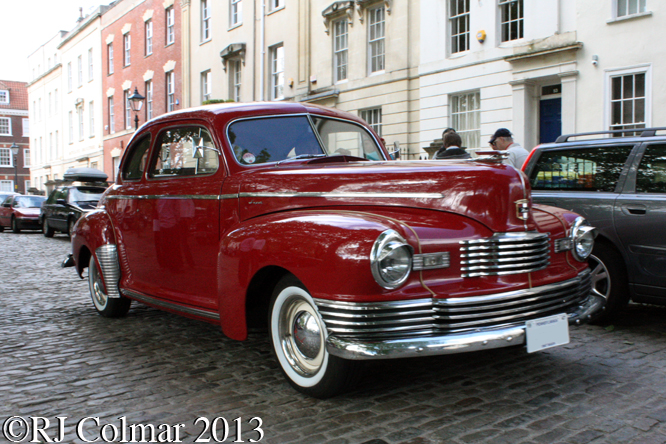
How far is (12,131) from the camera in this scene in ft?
212

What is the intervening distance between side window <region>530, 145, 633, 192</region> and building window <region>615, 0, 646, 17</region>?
7834 millimetres

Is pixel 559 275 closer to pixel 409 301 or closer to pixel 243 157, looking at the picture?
pixel 409 301

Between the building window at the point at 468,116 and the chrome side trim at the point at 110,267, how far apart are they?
10765mm

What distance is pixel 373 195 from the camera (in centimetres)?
370

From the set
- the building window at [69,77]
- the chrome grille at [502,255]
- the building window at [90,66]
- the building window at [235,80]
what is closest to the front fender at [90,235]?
the chrome grille at [502,255]

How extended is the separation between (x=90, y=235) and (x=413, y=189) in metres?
3.68

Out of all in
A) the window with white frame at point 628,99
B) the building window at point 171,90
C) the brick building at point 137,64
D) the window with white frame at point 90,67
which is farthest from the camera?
the window with white frame at point 90,67

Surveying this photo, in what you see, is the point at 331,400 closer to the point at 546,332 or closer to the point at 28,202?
the point at 546,332

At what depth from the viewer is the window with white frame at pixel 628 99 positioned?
11789 mm

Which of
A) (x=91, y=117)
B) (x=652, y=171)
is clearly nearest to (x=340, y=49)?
(x=652, y=171)

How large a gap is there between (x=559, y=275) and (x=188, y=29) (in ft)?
84.9

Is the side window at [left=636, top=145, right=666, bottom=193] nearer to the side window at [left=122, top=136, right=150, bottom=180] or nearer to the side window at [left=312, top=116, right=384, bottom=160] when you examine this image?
the side window at [left=312, top=116, right=384, bottom=160]

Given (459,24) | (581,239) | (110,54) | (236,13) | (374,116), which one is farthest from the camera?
(110,54)

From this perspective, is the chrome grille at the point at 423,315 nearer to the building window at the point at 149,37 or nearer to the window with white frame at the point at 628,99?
the window with white frame at the point at 628,99
